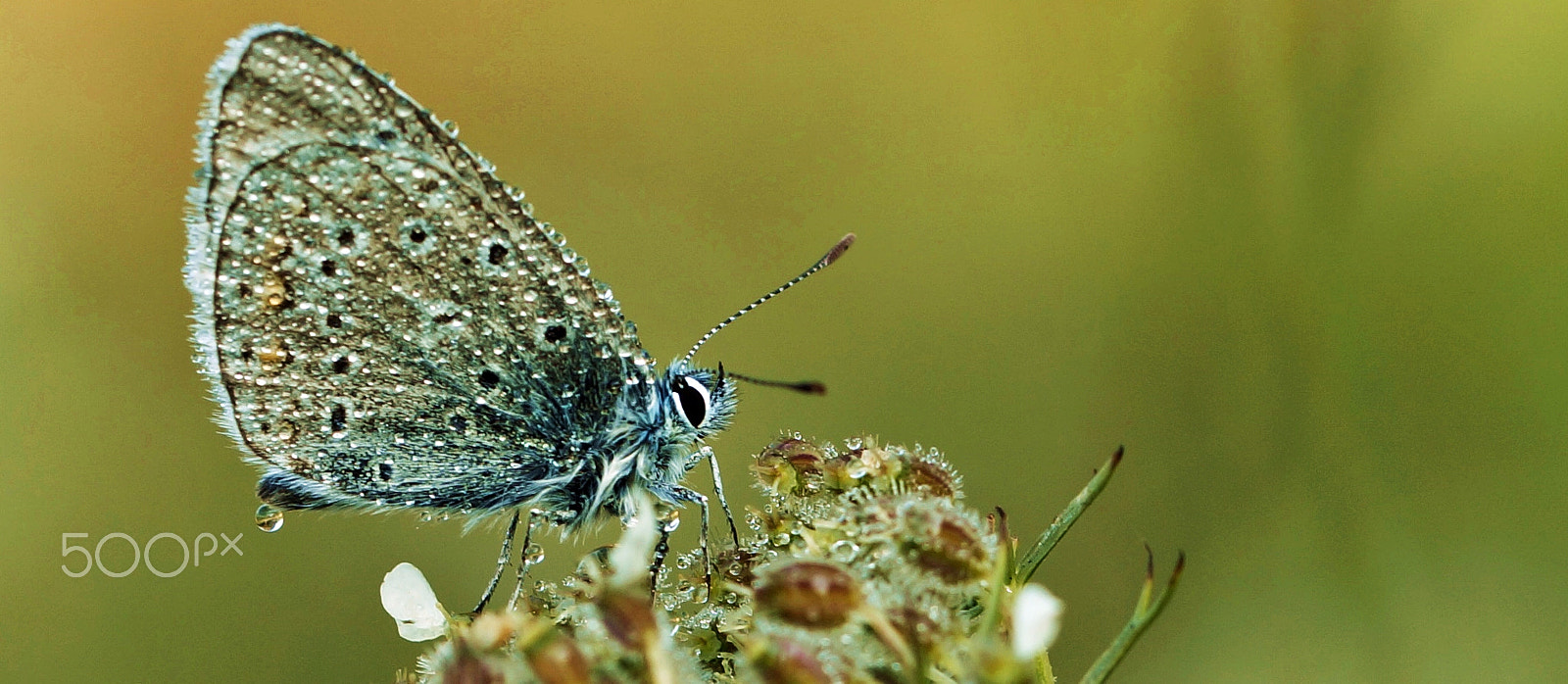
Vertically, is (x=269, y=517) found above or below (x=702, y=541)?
below

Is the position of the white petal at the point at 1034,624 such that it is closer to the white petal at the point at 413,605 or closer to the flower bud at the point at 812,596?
the flower bud at the point at 812,596

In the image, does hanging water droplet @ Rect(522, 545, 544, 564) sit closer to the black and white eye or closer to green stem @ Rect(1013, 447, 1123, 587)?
the black and white eye

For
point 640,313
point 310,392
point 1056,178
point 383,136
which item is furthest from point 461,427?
point 1056,178

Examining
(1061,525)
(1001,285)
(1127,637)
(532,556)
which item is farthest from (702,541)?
(1001,285)

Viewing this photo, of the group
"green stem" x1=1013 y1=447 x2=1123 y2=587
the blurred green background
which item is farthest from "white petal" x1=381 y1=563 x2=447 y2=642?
the blurred green background

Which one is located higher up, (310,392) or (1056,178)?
(1056,178)

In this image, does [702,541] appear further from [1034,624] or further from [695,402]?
[1034,624]

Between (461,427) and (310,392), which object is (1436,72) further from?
(310,392)

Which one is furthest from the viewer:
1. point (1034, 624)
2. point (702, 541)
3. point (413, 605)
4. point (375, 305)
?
point (375, 305)
